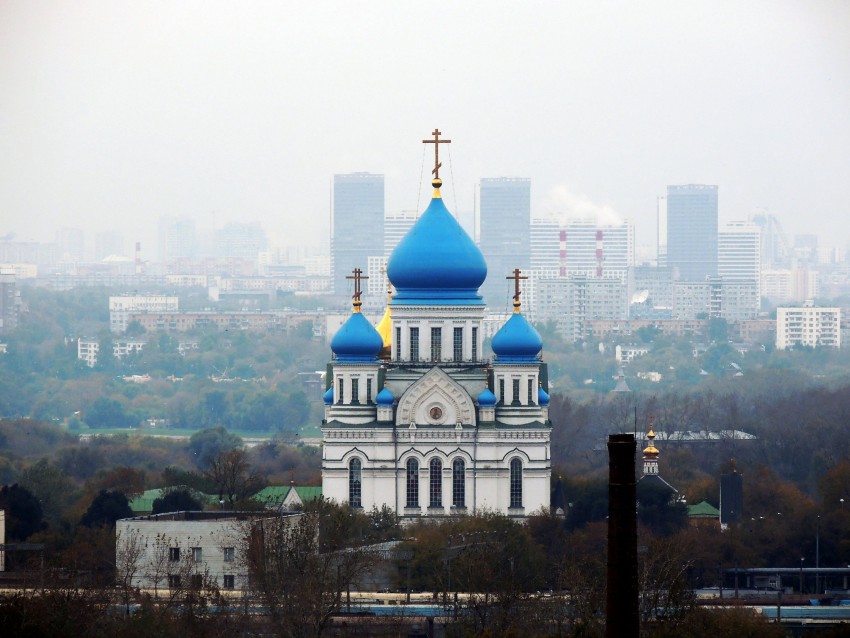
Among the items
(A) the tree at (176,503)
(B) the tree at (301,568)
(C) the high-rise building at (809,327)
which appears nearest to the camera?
(B) the tree at (301,568)

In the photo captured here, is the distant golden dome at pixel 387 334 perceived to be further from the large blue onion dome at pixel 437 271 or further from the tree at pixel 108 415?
the tree at pixel 108 415

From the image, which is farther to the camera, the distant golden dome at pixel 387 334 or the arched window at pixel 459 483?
the distant golden dome at pixel 387 334

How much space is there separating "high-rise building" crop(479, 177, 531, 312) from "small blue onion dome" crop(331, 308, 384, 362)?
106 meters

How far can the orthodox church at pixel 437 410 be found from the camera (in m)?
43.3

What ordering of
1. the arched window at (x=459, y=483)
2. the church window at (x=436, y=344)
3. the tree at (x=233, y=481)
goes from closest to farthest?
the arched window at (x=459, y=483) → the church window at (x=436, y=344) → the tree at (x=233, y=481)

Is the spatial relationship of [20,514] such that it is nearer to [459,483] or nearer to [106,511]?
[106,511]

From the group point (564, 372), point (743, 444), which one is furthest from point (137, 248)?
point (743, 444)

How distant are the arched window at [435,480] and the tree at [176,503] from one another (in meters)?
3.24

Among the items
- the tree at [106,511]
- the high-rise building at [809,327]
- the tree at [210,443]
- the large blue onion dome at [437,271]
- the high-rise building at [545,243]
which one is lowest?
the tree at [210,443]

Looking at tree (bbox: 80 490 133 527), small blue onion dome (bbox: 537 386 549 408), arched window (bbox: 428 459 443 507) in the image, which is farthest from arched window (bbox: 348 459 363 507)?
tree (bbox: 80 490 133 527)

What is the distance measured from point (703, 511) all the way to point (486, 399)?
3865 mm

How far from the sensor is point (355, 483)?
1714 inches

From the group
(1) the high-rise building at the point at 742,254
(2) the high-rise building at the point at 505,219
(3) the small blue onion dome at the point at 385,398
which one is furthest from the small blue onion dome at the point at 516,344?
(1) the high-rise building at the point at 742,254

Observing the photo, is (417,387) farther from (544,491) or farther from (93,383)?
(93,383)
